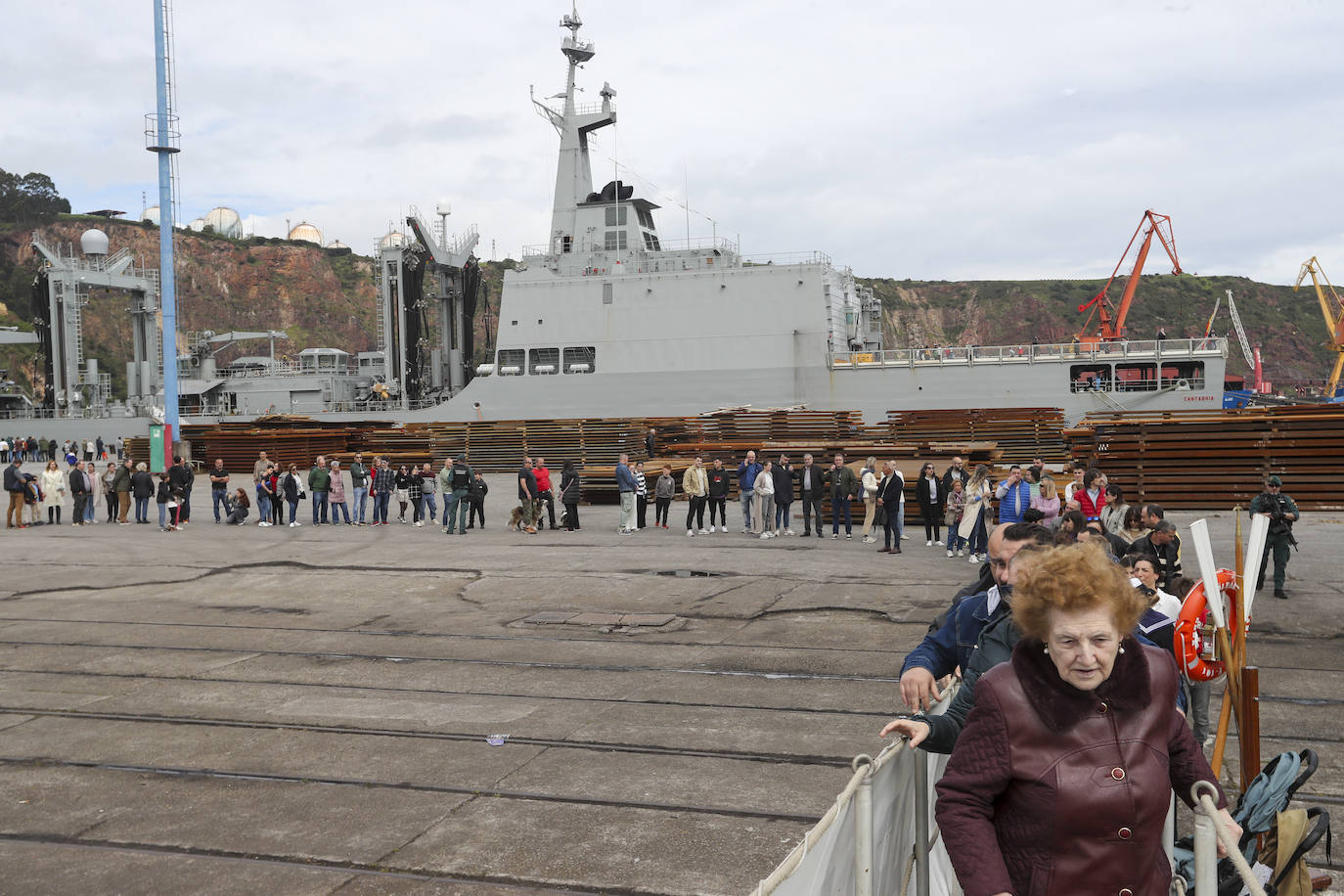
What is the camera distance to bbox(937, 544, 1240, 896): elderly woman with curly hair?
2.49m

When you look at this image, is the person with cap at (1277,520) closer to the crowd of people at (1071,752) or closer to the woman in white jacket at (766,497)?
the woman in white jacket at (766,497)

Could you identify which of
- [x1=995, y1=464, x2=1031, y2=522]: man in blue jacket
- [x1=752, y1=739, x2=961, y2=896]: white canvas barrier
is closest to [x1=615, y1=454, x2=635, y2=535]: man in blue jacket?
[x1=995, y1=464, x2=1031, y2=522]: man in blue jacket

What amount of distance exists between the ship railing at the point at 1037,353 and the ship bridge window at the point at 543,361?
34.0ft

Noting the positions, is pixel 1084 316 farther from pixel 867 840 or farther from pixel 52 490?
pixel 867 840

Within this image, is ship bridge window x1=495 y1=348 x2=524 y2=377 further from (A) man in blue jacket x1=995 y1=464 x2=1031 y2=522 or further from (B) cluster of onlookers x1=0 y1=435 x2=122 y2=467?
(A) man in blue jacket x1=995 y1=464 x2=1031 y2=522

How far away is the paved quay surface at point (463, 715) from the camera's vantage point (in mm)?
5133

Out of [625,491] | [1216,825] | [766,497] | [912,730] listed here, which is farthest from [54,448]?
[1216,825]

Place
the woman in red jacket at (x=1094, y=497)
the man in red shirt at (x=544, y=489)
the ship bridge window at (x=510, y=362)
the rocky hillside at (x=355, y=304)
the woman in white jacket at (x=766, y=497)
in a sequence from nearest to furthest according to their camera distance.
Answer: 1. the woman in red jacket at (x=1094, y=497)
2. the woman in white jacket at (x=766, y=497)
3. the man in red shirt at (x=544, y=489)
4. the ship bridge window at (x=510, y=362)
5. the rocky hillside at (x=355, y=304)

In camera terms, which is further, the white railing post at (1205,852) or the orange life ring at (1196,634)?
the orange life ring at (1196,634)

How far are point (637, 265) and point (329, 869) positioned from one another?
115 feet

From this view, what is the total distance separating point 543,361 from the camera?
3931cm

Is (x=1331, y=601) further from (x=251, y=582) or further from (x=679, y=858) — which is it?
(x=251, y=582)

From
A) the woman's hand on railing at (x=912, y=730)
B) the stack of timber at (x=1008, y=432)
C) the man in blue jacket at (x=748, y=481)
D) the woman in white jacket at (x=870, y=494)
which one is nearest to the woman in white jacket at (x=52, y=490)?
the man in blue jacket at (x=748, y=481)

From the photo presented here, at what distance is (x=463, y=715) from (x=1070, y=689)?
5.81 metres
